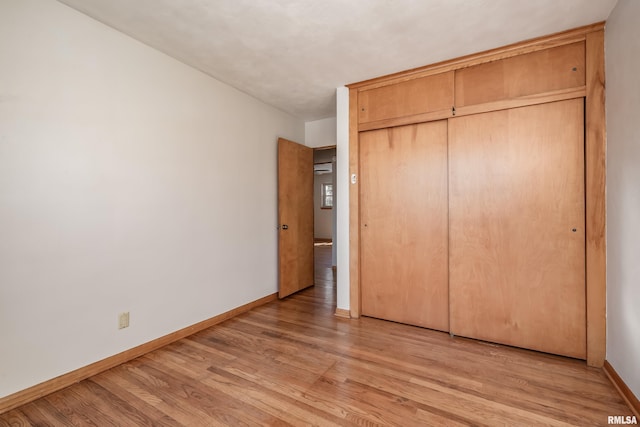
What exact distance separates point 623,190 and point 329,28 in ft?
7.29

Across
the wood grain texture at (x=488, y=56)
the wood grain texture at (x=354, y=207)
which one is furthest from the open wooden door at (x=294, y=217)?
the wood grain texture at (x=488, y=56)

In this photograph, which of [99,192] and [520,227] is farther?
[520,227]

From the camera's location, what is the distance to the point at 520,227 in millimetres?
2373

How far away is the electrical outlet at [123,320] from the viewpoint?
2203 mm

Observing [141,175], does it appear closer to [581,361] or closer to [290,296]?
[290,296]

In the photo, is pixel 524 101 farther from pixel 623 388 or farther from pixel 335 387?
pixel 335 387

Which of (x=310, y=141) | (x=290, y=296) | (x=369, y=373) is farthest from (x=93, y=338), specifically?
(x=310, y=141)

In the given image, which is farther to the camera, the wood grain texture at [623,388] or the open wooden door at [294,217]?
the open wooden door at [294,217]

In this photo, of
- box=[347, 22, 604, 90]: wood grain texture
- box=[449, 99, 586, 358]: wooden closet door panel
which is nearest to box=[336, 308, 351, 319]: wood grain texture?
box=[449, 99, 586, 358]: wooden closet door panel

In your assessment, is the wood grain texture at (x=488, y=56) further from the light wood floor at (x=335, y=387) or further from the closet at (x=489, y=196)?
the light wood floor at (x=335, y=387)

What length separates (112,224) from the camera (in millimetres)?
2160

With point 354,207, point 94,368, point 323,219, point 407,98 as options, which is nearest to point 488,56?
point 407,98

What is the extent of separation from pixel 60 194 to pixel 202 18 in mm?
1523

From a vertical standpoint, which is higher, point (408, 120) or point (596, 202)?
point (408, 120)
